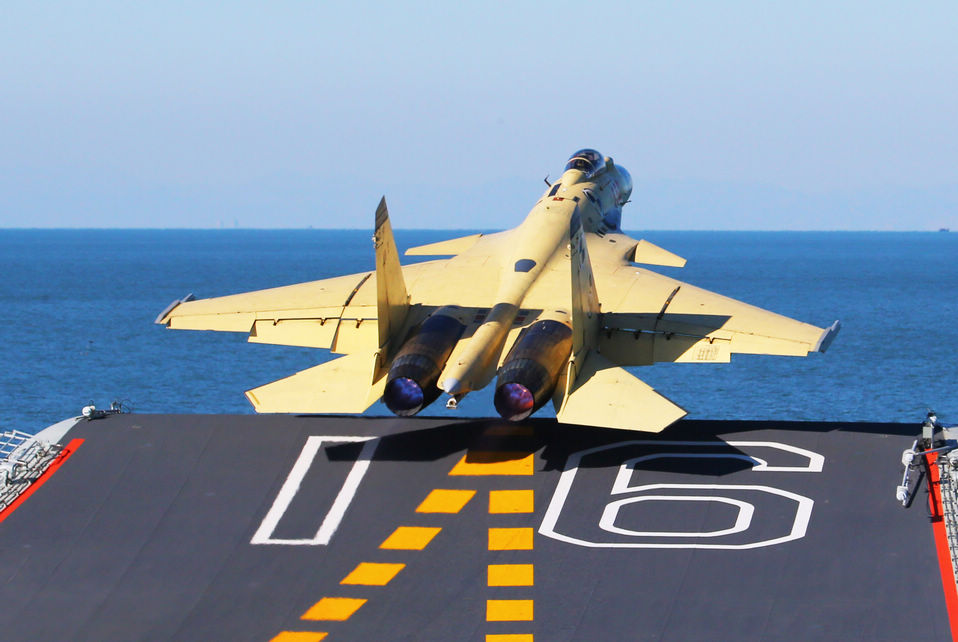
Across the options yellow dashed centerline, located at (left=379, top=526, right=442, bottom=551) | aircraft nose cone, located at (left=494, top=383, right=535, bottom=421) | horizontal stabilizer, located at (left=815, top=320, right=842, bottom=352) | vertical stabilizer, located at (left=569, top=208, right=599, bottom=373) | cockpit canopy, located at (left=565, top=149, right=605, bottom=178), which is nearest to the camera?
yellow dashed centerline, located at (left=379, top=526, right=442, bottom=551)

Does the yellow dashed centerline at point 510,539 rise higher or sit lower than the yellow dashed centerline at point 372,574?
higher

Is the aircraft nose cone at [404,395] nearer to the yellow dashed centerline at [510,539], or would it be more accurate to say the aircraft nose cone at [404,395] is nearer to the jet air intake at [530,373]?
the jet air intake at [530,373]

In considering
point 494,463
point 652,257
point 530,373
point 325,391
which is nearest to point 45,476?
point 325,391

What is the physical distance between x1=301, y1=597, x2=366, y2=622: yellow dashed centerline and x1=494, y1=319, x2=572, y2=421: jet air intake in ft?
18.4

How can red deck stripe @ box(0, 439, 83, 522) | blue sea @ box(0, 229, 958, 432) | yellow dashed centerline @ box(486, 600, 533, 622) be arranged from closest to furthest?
yellow dashed centerline @ box(486, 600, 533, 622), red deck stripe @ box(0, 439, 83, 522), blue sea @ box(0, 229, 958, 432)

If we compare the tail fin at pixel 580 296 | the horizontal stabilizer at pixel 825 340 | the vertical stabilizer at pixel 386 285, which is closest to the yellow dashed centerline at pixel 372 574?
the vertical stabilizer at pixel 386 285

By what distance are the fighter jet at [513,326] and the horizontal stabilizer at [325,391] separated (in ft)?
0.12

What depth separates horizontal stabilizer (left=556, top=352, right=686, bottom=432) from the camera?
19844 millimetres

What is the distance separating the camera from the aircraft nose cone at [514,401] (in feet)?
69.5

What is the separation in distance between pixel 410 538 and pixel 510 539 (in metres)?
1.81

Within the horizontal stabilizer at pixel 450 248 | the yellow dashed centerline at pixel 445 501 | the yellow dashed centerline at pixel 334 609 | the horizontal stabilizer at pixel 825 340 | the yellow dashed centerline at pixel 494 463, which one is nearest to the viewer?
the yellow dashed centerline at pixel 334 609

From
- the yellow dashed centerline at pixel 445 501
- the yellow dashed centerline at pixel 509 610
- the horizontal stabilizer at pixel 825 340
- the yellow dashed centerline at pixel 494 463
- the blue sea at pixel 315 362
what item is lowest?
the blue sea at pixel 315 362

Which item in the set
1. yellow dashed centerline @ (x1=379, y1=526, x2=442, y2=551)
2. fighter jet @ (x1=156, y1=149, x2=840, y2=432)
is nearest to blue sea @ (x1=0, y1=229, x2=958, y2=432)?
fighter jet @ (x1=156, y1=149, x2=840, y2=432)

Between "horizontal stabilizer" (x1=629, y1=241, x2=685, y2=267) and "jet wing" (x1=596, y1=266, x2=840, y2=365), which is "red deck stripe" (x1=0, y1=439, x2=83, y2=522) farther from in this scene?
"horizontal stabilizer" (x1=629, y1=241, x2=685, y2=267)
